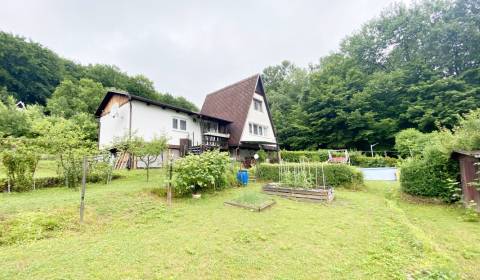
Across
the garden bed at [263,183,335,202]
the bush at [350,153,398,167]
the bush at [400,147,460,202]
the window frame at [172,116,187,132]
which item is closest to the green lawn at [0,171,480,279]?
the garden bed at [263,183,335,202]

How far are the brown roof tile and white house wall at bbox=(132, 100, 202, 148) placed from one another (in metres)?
4.15

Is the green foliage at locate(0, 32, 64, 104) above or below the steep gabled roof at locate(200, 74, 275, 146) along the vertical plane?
above

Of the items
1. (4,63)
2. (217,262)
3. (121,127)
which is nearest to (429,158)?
(217,262)

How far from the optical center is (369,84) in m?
28.9

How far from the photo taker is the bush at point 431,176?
8.32 meters

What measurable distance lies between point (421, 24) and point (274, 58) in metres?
24.1

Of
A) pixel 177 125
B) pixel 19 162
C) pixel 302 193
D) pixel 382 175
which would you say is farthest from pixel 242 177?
pixel 382 175

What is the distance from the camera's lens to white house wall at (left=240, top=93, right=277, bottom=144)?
19.7 metres

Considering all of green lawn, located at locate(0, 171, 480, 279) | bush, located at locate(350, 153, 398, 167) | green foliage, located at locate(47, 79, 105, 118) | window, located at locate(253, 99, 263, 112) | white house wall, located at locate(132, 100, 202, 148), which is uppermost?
green foliage, located at locate(47, 79, 105, 118)

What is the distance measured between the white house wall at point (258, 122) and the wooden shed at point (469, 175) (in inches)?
535

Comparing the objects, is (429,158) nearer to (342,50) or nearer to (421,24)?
(421,24)

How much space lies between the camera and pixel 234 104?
21.0 metres

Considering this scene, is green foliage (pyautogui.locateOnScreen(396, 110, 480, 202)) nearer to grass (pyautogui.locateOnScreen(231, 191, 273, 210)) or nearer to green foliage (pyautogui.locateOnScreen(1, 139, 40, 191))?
grass (pyautogui.locateOnScreen(231, 191, 273, 210))

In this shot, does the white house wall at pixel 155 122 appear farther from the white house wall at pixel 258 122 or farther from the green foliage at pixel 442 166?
the green foliage at pixel 442 166
